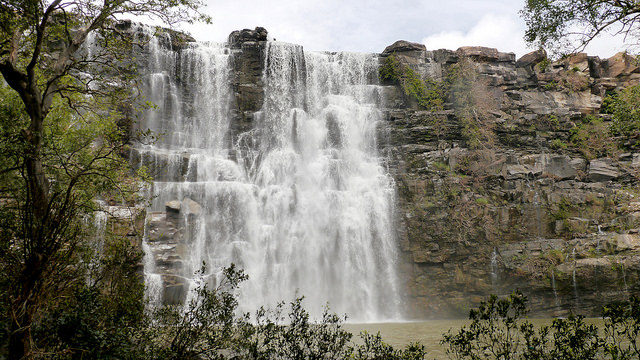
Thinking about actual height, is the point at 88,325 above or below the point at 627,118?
below

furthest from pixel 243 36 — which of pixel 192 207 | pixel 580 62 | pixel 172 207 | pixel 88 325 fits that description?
pixel 88 325

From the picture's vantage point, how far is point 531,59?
30.1 metres

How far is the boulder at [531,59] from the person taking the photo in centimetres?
2974

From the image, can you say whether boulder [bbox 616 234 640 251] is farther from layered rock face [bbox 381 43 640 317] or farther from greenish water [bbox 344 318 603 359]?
greenish water [bbox 344 318 603 359]

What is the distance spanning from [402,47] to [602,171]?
15.0 m

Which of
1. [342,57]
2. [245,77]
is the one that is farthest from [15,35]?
[342,57]

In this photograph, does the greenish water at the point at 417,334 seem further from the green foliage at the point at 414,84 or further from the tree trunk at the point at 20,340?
the green foliage at the point at 414,84

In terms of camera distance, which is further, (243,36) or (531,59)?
(531,59)

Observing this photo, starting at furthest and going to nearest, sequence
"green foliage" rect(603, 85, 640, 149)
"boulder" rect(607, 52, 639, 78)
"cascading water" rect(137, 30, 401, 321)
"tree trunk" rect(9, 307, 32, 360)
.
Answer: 1. "boulder" rect(607, 52, 639, 78)
2. "green foliage" rect(603, 85, 640, 149)
3. "cascading water" rect(137, 30, 401, 321)
4. "tree trunk" rect(9, 307, 32, 360)

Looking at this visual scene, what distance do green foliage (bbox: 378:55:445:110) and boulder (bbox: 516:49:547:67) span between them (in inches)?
254

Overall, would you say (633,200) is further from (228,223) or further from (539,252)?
(228,223)

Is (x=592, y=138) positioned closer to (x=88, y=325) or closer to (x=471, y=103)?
(x=471, y=103)

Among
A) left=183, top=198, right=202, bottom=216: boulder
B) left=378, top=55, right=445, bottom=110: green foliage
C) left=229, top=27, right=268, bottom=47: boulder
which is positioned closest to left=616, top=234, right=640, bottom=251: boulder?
left=378, top=55, right=445, bottom=110: green foliage

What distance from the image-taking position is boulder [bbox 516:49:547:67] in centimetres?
2974
